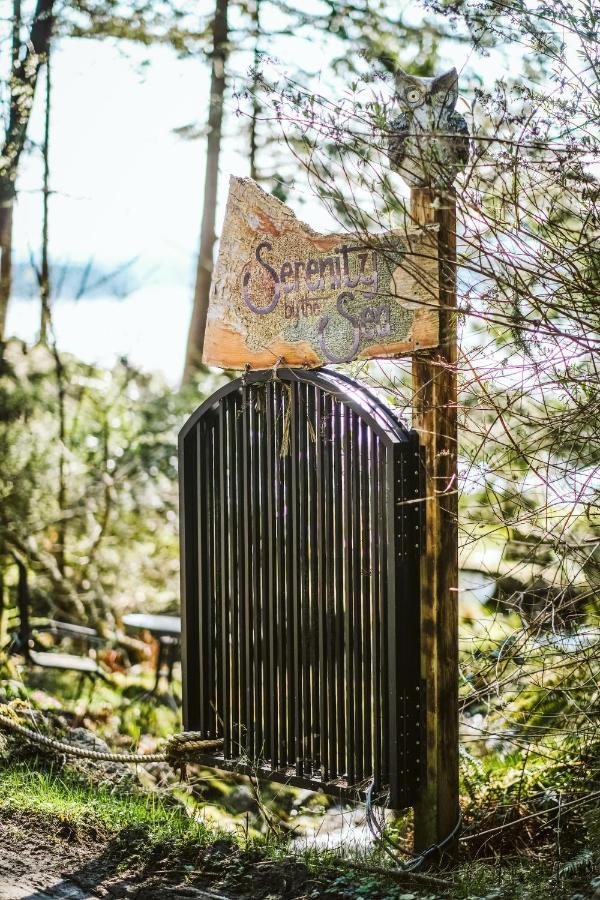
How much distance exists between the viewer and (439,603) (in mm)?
4434

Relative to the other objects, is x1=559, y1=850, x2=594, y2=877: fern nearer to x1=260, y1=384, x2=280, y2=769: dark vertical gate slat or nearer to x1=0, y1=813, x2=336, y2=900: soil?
x1=0, y1=813, x2=336, y2=900: soil

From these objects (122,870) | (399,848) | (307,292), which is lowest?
(122,870)

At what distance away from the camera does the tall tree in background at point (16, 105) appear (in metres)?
9.23

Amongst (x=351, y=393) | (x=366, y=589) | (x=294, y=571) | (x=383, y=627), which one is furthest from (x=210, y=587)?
(x=351, y=393)

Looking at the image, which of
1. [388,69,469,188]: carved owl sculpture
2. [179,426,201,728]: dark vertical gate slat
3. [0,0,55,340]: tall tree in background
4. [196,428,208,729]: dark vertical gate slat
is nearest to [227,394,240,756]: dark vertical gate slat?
[196,428,208,729]: dark vertical gate slat

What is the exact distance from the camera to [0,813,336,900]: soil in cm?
429

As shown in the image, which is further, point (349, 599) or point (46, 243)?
point (46, 243)

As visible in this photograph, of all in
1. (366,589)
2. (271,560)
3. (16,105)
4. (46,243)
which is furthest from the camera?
(46,243)

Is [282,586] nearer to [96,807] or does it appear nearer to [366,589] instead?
[366,589]

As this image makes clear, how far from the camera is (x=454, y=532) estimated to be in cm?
449

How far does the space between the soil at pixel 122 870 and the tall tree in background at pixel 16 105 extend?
5958 mm

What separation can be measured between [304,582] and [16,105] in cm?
684

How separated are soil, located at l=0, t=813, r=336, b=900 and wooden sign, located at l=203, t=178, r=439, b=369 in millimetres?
2579

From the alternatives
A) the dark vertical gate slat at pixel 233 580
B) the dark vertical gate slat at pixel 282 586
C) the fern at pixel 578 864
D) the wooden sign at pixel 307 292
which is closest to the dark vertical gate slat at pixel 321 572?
the dark vertical gate slat at pixel 282 586
